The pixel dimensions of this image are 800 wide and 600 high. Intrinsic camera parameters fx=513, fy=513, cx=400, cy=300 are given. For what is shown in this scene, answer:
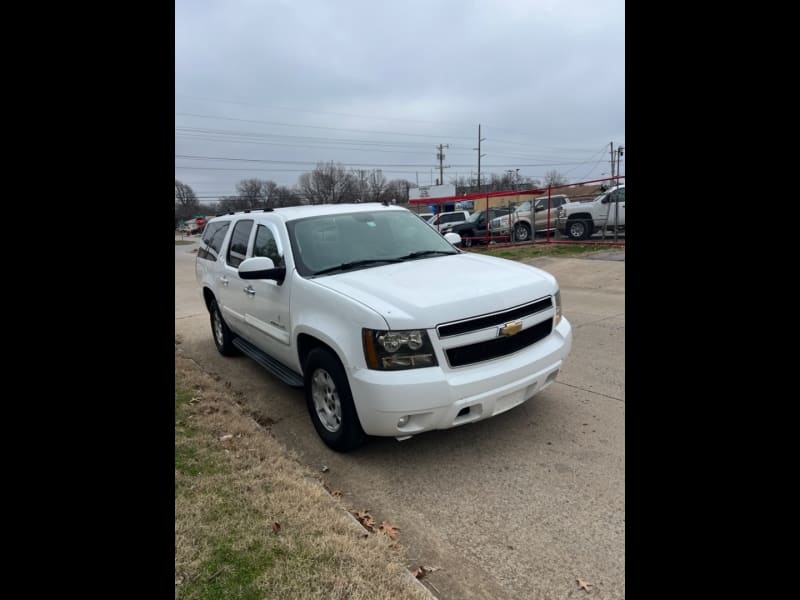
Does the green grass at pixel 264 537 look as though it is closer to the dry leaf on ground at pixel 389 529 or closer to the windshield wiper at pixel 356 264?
the dry leaf on ground at pixel 389 529

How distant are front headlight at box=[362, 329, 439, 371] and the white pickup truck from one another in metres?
14.0

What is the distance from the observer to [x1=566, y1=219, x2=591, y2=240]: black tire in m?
17.1

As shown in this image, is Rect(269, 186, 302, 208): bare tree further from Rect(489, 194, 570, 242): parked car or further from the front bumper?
the front bumper

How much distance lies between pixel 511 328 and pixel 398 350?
81 cm

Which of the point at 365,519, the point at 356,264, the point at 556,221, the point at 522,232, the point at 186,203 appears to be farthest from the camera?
the point at 186,203

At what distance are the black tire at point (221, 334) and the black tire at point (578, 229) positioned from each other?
541 inches

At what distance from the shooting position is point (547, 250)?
1543 cm

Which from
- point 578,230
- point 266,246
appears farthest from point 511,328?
point 578,230

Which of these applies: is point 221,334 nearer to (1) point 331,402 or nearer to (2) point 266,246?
(2) point 266,246

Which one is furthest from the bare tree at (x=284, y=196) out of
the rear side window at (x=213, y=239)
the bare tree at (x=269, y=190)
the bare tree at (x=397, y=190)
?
the rear side window at (x=213, y=239)
